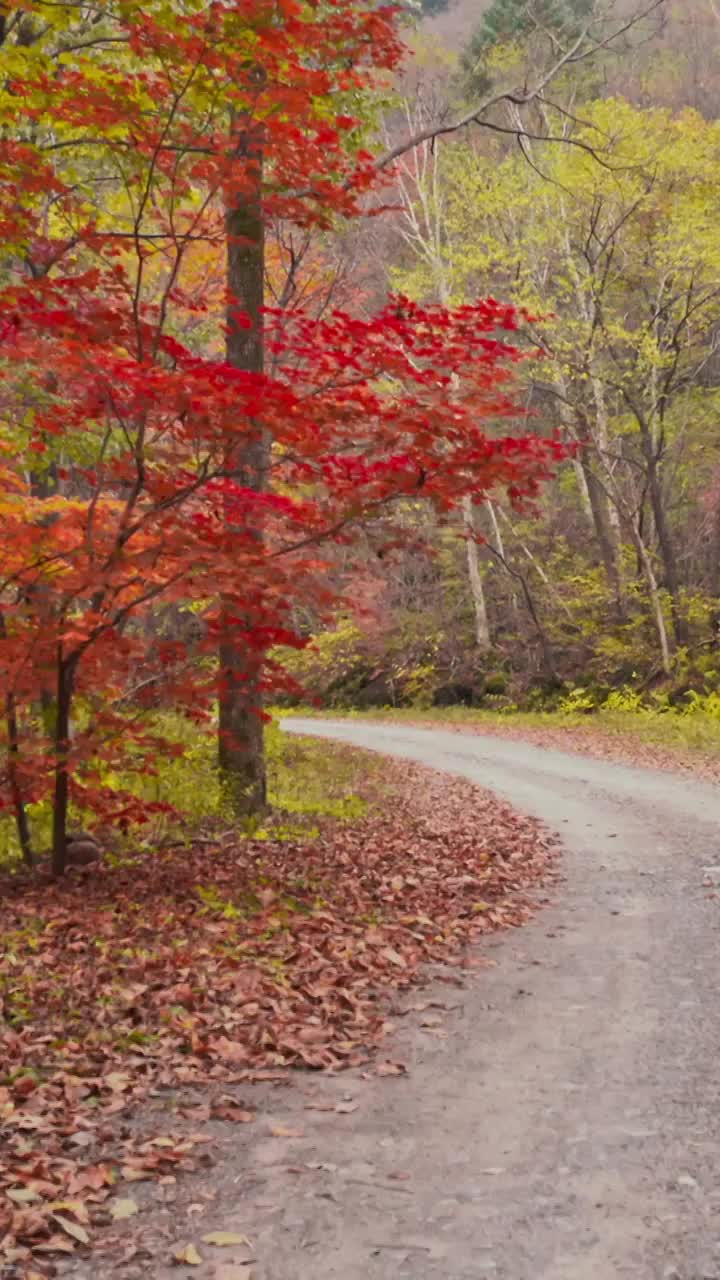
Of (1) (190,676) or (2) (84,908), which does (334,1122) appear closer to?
(2) (84,908)

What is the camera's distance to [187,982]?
604 centimetres

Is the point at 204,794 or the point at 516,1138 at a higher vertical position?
the point at 204,794

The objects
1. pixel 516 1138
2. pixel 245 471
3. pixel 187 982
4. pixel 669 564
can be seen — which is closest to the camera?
pixel 516 1138

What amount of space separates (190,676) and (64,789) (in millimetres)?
1215

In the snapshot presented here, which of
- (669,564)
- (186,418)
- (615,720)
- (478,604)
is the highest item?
(669,564)

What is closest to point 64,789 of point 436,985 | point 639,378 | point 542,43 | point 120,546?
point 120,546

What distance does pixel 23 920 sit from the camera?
7.14 metres

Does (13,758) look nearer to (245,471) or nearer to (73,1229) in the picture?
(245,471)

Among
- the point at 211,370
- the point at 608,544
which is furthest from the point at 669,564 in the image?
the point at 211,370

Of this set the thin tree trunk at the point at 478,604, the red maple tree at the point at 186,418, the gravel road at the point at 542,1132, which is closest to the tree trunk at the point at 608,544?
the thin tree trunk at the point at 478,604

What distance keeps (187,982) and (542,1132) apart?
8.05ft

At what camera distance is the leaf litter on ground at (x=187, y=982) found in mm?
4070

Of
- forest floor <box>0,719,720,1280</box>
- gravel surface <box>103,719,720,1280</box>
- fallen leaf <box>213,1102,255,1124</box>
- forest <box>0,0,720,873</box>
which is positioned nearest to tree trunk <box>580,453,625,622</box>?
forest <box>0,0,720,873</box>

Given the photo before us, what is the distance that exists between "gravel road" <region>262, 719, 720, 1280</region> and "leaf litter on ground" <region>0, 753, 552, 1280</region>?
1.19 ft
